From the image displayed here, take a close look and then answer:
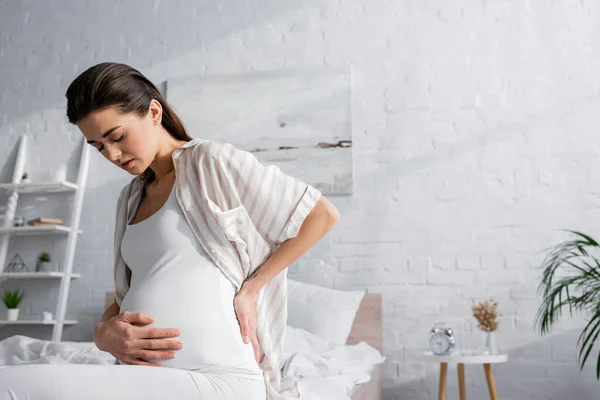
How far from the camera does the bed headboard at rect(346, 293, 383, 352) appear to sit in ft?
13.0

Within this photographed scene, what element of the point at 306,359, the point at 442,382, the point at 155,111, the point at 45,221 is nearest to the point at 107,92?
the point at 155,111

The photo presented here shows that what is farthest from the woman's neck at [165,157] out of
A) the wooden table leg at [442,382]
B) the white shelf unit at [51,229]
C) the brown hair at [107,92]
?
the white shelf unit at [51,229]

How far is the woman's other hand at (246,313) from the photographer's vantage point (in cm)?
130

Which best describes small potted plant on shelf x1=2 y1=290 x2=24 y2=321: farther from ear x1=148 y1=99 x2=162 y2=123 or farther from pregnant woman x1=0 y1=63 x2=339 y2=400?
ear x1=148 y1=99 x2=162 y2=123

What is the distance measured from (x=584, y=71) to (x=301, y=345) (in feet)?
7.85

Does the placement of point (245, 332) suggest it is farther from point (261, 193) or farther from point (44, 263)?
point (44, 263)

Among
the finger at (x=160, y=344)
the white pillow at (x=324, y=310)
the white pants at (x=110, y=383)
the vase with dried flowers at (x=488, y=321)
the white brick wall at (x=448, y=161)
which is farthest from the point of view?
the white brick wall at (x=448, y=161)

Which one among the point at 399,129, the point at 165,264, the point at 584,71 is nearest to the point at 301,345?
the point at 399,129

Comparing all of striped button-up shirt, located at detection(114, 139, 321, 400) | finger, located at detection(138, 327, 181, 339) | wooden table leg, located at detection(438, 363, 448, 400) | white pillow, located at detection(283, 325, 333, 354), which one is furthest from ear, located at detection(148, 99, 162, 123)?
wooden table leg, located at detection(438, 363, 448, 400)

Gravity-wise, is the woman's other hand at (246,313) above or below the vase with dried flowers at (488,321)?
above

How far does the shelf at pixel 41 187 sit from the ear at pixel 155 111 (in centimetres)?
331

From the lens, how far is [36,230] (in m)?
4.59

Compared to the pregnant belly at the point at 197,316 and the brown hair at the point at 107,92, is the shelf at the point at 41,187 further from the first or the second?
the pregnant belly at the point at 197,316

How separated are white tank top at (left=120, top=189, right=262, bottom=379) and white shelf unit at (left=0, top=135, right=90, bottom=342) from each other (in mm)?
3352
